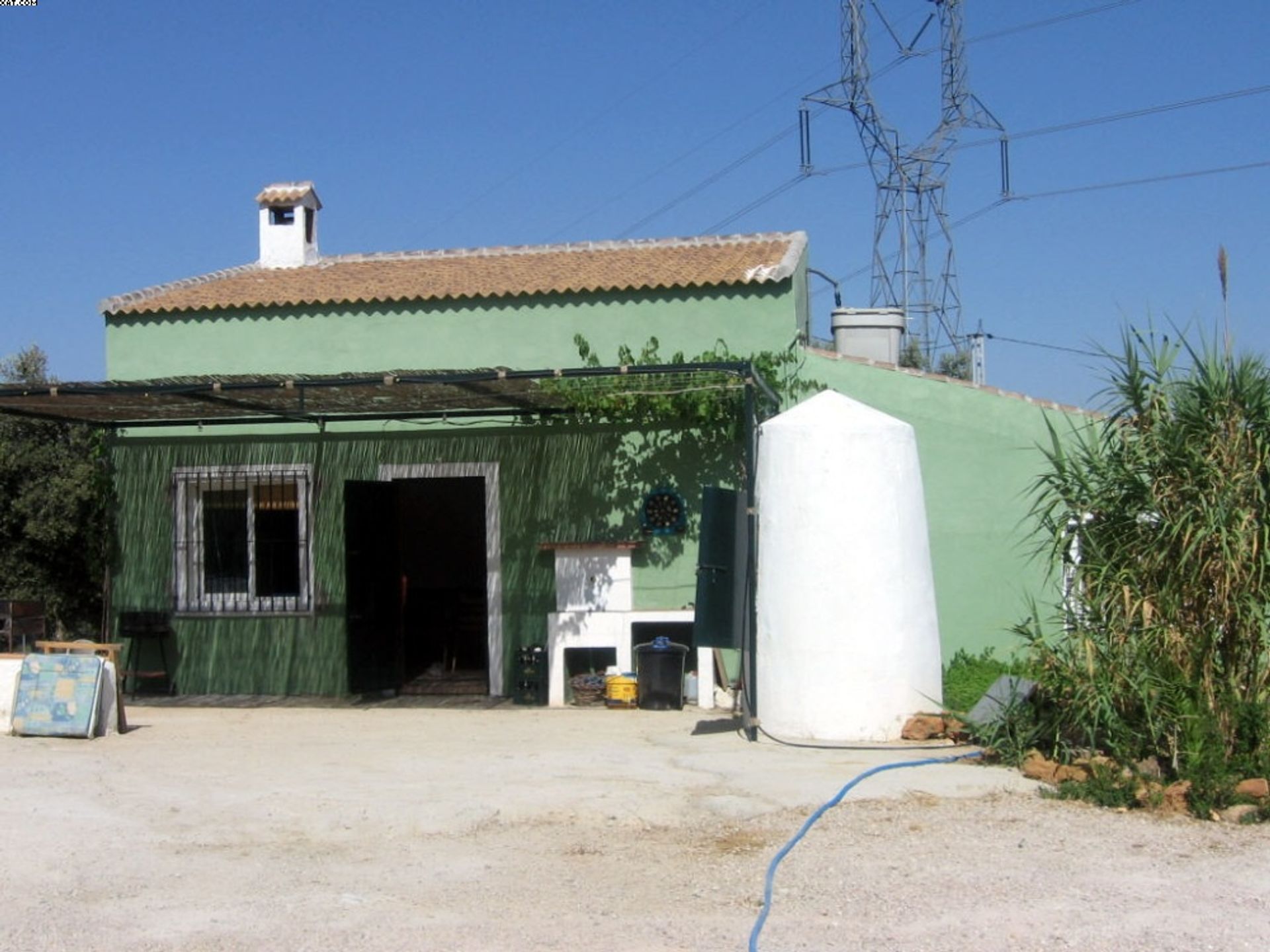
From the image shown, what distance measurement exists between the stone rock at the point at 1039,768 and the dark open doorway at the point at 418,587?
6421 millimetres

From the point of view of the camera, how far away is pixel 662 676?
12320 mm

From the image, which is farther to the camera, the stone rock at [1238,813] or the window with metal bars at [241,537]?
the window with metal bars at [241,537]

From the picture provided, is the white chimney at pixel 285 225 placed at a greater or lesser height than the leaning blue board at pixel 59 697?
greater

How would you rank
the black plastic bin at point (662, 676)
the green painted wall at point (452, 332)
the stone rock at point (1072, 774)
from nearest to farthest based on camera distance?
the stone rock at point (1072, 774) → the black plastic bin at point (662, 676) → the green painted wall at point (452, 332)

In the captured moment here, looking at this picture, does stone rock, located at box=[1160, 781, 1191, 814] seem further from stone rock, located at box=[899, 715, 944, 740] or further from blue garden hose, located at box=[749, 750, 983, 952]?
stone rock, located at box=[899, 715, 944, 740]

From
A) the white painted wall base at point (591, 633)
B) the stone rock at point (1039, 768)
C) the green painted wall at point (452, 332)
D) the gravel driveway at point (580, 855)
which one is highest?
the green painted wall at point (452, 332)

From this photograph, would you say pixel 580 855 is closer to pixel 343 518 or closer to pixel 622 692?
pixel 622 692

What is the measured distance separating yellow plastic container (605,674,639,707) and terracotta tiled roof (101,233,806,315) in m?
3.70

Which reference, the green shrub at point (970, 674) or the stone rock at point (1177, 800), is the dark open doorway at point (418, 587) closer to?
the green shrub at point (970, 674)

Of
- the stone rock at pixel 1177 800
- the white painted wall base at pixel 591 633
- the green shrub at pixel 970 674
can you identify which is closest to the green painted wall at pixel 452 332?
the white painted wall base at pixel 591 633

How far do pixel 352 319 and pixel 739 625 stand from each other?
5.42 meters

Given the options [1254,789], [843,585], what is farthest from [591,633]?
[1254,789]

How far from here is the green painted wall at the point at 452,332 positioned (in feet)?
42.9

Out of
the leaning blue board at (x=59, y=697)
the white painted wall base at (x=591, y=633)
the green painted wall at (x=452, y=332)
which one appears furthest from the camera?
the green painted wall at (x=452, y=332)
